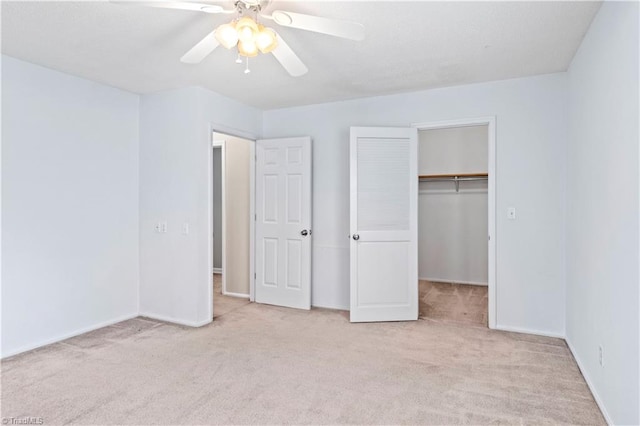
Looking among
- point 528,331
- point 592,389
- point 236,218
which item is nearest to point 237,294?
point 236,218

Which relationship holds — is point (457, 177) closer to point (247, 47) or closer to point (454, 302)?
point (454, 302)

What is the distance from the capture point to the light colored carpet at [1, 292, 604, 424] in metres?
2.23

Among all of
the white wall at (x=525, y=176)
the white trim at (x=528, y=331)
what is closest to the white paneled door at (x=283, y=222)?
the white wall at (x=525, y=176)

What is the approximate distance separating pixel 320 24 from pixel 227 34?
0.50m

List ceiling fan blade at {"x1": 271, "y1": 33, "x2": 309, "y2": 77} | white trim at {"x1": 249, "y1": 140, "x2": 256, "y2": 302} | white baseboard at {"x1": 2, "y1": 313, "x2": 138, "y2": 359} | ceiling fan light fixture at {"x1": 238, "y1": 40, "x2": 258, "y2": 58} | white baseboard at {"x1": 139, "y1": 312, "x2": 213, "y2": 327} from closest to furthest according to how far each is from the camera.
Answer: ceiling fan light fixture at {"x1": 238, "y1": 40, "x2": 258, "y2": 58} < ceiling fan blade at {"x1": 271, "y1": 33, "x2": 309, "y2": 77} < white baseboard at {"x1": 2, "y1": 313, "x2": 138, "y2": 359} < white baseboard at {"x1": 139, "y1": 312, "x2": 213, "y2": 327} < white trim at {"x1": 249, "y1": 140, "x2": 256, "y2": 302}

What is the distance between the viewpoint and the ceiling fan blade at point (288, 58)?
225 cm

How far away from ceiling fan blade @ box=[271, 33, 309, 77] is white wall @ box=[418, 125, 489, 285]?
3697 mm

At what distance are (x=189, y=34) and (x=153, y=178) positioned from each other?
1892 mm

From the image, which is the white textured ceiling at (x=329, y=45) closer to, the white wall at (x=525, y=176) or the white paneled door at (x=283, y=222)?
the white wall at (x=525, y=176)

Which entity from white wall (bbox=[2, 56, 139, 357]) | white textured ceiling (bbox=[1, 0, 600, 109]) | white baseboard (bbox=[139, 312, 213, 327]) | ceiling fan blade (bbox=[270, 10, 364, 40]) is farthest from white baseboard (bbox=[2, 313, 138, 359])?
ceiling fan blade (bbox=[270, 10, 364, 40])

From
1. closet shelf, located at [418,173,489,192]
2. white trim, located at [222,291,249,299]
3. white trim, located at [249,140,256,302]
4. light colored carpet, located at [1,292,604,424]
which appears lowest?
light colored carpet, located at [1,292,604,424]

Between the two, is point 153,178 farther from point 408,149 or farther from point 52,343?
point 408,149

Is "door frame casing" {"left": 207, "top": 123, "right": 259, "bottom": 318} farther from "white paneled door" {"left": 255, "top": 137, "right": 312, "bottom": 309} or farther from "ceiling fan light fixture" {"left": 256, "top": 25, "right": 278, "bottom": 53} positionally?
"ceiling fan light fixture" {"left": 256, "top": 25, "right": 278, "bottom": 53}

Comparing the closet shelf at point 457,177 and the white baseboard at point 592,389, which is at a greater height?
the closet shelf at point 457,177
